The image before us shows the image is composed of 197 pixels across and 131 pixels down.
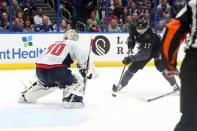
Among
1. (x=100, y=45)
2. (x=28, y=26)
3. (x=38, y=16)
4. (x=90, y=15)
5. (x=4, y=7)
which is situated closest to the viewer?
(x=4, y=7)

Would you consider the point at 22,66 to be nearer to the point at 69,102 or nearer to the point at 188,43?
the point at 69,102

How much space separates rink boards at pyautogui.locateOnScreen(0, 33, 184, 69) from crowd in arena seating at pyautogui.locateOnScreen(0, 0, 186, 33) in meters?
0.27

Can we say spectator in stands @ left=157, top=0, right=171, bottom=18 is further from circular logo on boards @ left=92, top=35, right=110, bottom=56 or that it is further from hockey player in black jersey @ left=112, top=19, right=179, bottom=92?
hockey player in black jersey @ left=112, top=19, right=179, bottom=92

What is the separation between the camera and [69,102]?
4938mm

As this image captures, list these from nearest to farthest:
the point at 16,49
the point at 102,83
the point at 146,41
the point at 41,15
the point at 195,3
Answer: the point at 195,3 → the point at 146,41 → the point at 102,83 → the point at 16,49 → the point at 41,15

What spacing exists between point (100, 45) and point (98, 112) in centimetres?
479

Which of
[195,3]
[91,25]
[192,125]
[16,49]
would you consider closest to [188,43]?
[195,3]

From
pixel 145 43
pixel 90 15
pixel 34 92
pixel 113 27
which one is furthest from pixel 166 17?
pixel 34 92

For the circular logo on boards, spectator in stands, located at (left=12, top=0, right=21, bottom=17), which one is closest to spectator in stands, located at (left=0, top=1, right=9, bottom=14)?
spectator in stands, located at (left=12, top=0, right=21, bottom=17)

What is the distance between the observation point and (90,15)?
34.0 ft

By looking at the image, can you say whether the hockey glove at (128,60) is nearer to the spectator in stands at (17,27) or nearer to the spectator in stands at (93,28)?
the spectator in stands at (17,27)

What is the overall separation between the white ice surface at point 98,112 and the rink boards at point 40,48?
1900 millimetres

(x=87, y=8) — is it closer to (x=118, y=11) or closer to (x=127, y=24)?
(x=118, y=11)

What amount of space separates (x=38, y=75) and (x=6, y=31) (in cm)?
410
